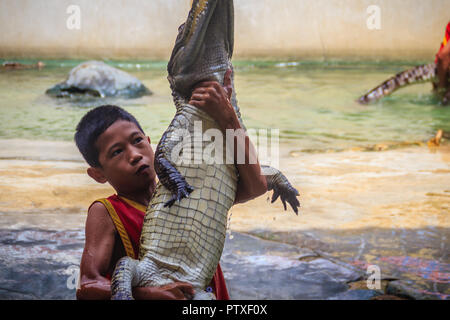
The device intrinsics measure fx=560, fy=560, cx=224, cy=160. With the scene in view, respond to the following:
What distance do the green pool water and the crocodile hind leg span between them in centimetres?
352

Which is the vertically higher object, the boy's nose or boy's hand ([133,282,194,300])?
the boy's nose

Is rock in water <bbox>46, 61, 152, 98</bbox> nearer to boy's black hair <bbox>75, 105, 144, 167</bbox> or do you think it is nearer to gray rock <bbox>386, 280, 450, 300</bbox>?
gray rock <bbox>386, 280, 450, 300</bbox>

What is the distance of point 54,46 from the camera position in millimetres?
5473

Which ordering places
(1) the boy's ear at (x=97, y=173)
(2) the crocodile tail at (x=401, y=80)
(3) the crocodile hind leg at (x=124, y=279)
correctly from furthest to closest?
(2) the crocodile tail at (x=401, y=80)
(1) the boy's ear at (x=97, y=173)
(3) the crocodile hind leg at (x=124, y=279)

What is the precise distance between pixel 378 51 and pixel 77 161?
397cm

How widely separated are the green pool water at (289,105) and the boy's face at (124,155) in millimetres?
3337

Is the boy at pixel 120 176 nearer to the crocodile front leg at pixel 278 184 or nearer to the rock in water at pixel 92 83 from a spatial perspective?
the crocodile front leg at pixel 278 184

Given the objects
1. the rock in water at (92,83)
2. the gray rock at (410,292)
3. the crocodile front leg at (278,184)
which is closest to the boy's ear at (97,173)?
the crocodile front leg at (278,184)

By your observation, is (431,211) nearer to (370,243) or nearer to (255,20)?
(370,243)

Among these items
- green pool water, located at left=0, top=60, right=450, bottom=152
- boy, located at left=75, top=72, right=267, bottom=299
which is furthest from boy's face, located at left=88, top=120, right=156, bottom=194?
green pool water, located at left=0, top=60, right=450, bottom=152

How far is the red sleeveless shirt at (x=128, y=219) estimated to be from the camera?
129cm

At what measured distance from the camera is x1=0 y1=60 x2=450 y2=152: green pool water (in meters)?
5.02

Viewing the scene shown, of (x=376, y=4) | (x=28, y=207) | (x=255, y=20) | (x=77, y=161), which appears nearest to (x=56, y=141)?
(x=77, y=161)

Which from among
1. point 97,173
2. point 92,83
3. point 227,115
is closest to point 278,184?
point 227,115
